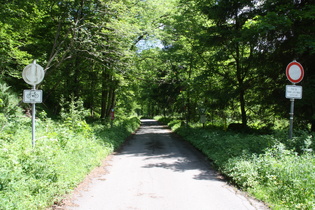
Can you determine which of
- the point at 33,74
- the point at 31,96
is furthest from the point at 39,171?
the point at 33,74

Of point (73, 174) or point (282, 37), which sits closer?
point (73, 174)

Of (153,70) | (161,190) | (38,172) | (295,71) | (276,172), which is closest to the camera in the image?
(38,172)

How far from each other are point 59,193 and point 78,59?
540 inches

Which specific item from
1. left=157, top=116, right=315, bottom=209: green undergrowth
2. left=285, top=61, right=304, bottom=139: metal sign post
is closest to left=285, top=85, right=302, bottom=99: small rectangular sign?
left=285, top=61, right=304, bottom=139: metal sign post

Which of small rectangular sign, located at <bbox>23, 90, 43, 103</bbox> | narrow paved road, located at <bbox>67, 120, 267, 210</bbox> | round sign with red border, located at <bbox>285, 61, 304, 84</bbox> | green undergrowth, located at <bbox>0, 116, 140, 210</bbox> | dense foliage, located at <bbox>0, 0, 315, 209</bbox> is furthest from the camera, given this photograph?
round sign with red border, located at <bbox>285, 61, 304, 84</bbox>

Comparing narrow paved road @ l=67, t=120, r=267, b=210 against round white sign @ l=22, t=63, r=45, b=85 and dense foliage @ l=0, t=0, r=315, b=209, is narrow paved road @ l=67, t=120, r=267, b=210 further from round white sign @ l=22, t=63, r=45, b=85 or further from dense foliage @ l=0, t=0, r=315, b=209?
round white sign @ l=22, t=63, r=45, b=85

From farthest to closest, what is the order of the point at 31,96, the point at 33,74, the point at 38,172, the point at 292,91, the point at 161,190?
the point at 292,91, the point at 33,74, the point at 31,96, the point at 161,190, the point at 38,172

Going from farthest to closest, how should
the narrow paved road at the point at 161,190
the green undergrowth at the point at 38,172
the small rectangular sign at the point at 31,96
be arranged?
the small rectangular sign at the point at 31,96, the narrow paved road at the point at 161,190, the green undergrowth at the point at 38,172

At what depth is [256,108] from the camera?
14.8 metres

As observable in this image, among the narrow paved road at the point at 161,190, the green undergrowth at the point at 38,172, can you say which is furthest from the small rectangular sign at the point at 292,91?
the green undergrowth at the point at 38,172

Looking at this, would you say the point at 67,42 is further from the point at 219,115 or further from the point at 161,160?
the point at 219,115

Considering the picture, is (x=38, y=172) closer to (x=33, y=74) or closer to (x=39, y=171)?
(x=39, y=171)

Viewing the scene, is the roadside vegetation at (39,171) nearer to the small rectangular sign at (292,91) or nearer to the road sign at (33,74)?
the road sign at (33,74)

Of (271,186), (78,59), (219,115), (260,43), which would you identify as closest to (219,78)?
(219,115)
